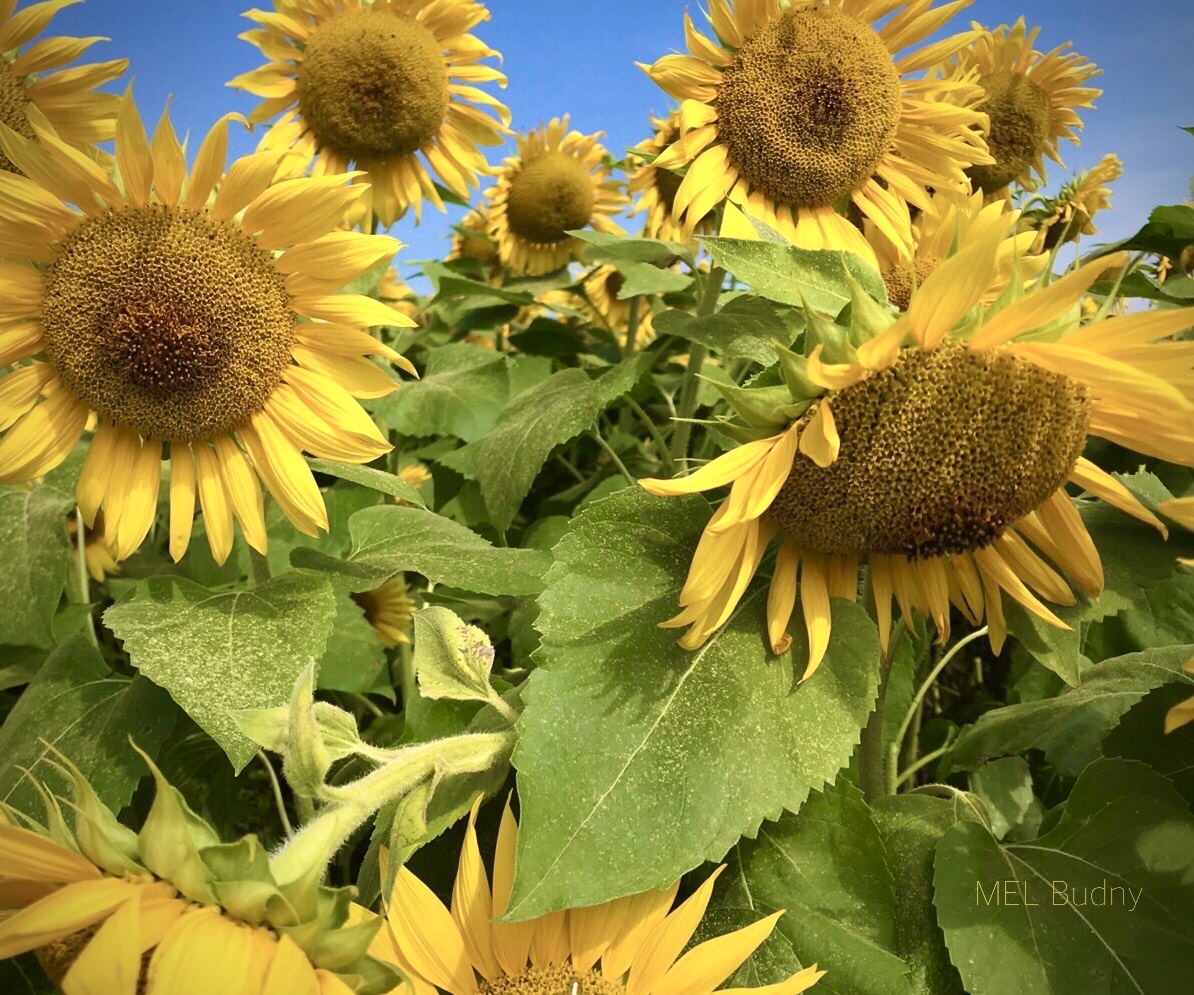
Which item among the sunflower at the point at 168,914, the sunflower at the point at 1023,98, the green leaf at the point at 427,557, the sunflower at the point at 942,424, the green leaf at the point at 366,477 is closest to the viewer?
the sunflower at the point at 168,914

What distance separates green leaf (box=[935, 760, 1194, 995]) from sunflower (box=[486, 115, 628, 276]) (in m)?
1.49

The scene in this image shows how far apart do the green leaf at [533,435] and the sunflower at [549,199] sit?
2.94 feet

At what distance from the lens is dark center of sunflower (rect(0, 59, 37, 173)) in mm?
1012

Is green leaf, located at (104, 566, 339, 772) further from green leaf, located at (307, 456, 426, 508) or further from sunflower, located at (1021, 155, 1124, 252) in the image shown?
sunflower, located at (1021, 155, 1124, 252)

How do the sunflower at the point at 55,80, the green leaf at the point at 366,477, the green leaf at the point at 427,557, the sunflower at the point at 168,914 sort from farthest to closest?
the sunflower at the point at 55,80 < the green leaf at the point at 366,477 < the green leaf at the point at 427,557 < the sunflower at the point at 168,914

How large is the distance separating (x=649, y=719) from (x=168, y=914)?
240 mm

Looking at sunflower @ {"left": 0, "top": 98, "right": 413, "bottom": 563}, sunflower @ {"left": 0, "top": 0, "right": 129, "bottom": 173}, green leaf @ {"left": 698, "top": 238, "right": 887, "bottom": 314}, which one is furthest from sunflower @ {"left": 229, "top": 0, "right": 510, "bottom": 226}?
green leaf @ {"left": 698, "top": 238, "right": 887, "bottom": 314}

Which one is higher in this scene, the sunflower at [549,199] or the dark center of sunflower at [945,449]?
the sunflower at [549,199]

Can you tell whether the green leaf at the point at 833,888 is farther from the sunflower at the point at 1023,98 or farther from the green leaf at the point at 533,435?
the sunflower at the point at 1023,98

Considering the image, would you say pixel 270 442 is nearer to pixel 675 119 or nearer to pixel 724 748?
pixel 724 748

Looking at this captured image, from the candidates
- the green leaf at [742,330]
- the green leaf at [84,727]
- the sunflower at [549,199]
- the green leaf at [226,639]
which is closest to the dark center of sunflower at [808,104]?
the green leaf at [742,330]

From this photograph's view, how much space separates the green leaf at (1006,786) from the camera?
82cm

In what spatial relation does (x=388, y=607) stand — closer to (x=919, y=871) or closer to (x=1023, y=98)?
(x=919, y=871)

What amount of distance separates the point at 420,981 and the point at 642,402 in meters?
1.13
